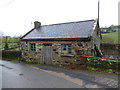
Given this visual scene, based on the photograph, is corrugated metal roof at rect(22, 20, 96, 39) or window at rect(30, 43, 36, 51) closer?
corrugated metal roof at rect(22, 20, 96, 39)

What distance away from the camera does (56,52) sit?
1138cm

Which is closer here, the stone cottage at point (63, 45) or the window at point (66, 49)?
the stone cottage at point (63, 45)

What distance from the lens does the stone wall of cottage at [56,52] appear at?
9.65m

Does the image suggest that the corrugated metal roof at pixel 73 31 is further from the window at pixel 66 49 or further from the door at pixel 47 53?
the door at pixel 47 53

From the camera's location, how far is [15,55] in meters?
16.3

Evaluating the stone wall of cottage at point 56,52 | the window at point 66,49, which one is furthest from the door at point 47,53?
the window at point 66,49

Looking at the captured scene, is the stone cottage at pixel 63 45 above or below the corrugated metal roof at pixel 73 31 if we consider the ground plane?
below

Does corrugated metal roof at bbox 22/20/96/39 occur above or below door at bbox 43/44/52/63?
above

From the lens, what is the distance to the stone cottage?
978cm

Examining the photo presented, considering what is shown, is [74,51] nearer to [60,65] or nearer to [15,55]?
[60,65]

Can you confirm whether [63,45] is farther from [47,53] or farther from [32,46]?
[32,46]

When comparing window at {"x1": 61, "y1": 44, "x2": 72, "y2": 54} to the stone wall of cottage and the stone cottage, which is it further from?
the stone wall of cottage

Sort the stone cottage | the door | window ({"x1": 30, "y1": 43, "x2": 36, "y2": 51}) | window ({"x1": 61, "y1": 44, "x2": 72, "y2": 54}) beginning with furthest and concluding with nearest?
window ({"x1": 30, "y1": 43, "x2": 36, "y2": 51}) → the door → window ({"x1": 61, "y1": 44, "x2": 72, "y2": 54}) → the stone cottage

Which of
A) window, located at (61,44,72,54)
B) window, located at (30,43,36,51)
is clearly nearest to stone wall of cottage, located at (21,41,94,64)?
window, located at (61,44,72,54)
